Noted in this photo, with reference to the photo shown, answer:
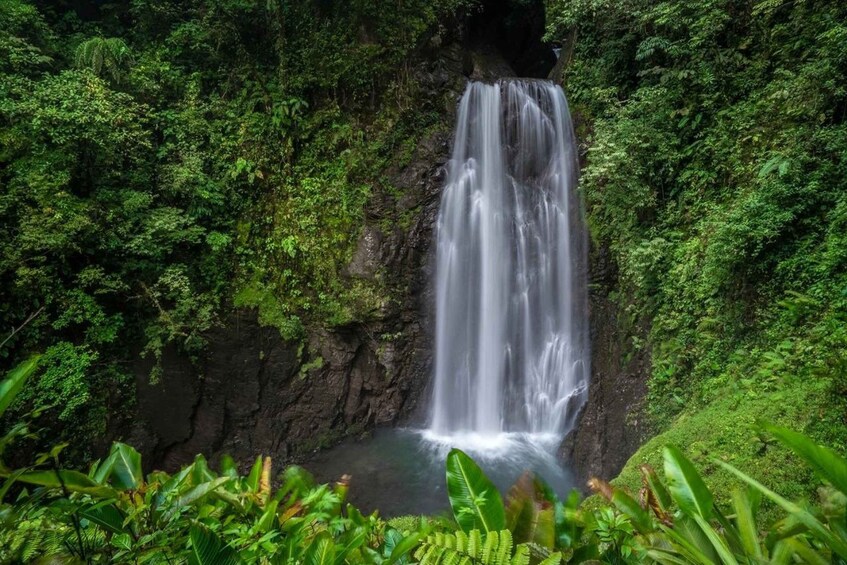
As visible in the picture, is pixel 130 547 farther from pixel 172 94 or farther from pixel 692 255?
pixel 172 94

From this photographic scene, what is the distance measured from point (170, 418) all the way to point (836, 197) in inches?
449

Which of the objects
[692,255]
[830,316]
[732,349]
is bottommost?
[732,349]

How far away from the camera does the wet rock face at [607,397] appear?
713 cm

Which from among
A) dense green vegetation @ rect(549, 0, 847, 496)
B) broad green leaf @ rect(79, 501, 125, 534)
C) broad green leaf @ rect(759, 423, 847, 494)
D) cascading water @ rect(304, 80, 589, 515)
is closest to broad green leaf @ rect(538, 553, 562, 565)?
broad green leaf @ rect(759, 423, 847, 494)

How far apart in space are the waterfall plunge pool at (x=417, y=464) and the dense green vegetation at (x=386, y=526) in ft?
19.2

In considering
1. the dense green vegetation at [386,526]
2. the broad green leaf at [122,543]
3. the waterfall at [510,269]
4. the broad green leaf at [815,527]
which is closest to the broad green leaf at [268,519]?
the dense green vegetation at [386,526]

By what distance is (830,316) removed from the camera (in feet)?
15.0

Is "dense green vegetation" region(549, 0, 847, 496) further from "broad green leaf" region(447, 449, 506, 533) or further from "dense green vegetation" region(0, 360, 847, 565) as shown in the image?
"broad green leaf" region(447, 449, 506, 533)

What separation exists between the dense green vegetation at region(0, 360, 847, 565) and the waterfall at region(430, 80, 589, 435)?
780 centimetres

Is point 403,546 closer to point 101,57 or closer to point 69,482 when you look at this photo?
point 69,482

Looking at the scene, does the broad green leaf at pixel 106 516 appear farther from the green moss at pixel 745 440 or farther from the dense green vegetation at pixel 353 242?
Answer: the green moss at pixel 745 440

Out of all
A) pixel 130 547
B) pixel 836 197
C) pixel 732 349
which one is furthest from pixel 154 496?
pixel 836 197

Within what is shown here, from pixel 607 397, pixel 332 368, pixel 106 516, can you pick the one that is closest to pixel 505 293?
pixel 607 397

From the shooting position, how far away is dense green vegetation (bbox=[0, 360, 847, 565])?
52.9 inches
